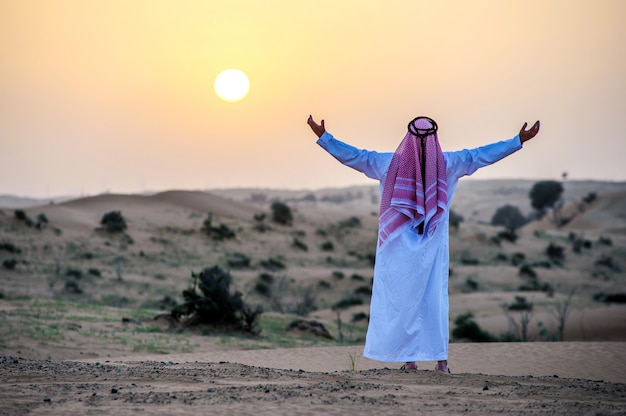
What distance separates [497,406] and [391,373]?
2063mm

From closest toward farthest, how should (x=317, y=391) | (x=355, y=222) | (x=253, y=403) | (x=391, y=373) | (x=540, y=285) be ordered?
(x=253, y=403)
(x=317, y=391)
(x=391, y=373)
(x=540, y=285)
(x=355, y=222)

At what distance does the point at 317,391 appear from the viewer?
679 cm

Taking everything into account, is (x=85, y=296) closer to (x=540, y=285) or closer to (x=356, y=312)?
(x=356, y=312)

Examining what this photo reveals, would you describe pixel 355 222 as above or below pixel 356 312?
above

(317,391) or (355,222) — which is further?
(355,222)

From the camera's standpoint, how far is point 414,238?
876 cm

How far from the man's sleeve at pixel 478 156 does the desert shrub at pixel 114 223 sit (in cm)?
3855

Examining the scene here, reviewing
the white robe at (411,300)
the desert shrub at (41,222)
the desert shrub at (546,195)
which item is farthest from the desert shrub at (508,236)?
the white robe at (411,300)

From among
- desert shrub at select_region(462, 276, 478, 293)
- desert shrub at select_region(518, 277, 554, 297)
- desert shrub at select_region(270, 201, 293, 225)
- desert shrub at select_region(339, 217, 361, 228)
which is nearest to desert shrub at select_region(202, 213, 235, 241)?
desert shrub at select_region(270, 201, 293, 225)

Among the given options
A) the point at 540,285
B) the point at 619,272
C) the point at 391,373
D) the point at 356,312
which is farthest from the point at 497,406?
the point at 619,272

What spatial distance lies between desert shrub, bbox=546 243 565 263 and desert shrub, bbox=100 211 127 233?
78.6ft

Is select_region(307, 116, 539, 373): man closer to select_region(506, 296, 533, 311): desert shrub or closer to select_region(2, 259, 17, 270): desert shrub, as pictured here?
select_region(506, 296, 533, 311): desert shrub

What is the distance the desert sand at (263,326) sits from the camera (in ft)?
21.3

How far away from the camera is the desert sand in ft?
21.3
